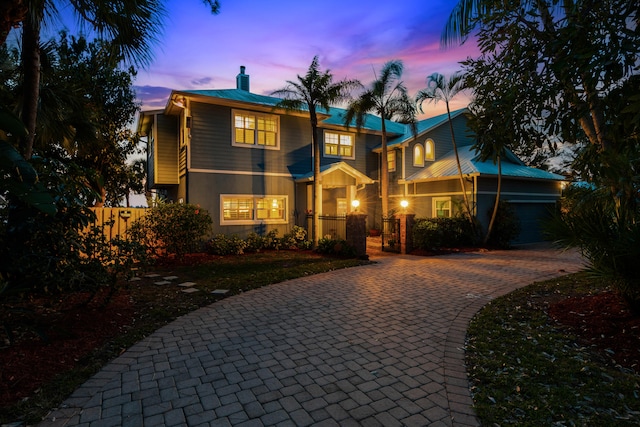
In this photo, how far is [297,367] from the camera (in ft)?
11.8

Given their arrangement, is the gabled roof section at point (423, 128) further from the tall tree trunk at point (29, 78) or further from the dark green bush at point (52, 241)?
the dark green bush at point (52, 241)

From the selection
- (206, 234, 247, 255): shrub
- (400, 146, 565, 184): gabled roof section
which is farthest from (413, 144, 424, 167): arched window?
(206, 234, 247, 255): shrub

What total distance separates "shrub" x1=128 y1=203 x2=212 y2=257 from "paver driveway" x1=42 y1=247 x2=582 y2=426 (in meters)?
4.57

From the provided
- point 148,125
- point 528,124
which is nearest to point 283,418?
point 528,124

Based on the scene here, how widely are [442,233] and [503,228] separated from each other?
3.31 meters

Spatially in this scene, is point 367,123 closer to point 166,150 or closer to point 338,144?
point 338,144

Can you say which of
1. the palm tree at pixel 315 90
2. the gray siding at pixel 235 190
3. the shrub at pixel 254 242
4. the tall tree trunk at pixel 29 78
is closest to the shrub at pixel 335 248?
the shrub at pixel 254 242

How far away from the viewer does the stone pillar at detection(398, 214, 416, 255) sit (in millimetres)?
13023

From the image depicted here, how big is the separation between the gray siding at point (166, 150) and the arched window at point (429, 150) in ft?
42.6

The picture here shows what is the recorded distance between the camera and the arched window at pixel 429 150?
60.8ft

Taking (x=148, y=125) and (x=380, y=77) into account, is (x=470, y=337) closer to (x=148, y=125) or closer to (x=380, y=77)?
(x=380, y=77)

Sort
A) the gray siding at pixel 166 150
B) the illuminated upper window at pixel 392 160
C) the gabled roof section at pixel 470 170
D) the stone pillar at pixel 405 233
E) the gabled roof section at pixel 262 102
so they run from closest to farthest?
the gabled roof section at pixel 262 102
the stone pillar at pixel 405 233
the gray siding at pixel 166 150
the gabled roof section at pixel 470 170
the illuminated upper window at pixel 392 160

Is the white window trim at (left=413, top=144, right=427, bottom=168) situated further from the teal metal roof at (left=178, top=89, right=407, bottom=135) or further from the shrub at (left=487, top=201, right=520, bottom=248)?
the shrub at (left=487, top=201, right=520, bottom=248)

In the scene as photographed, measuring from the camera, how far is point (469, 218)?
14.7 metres
